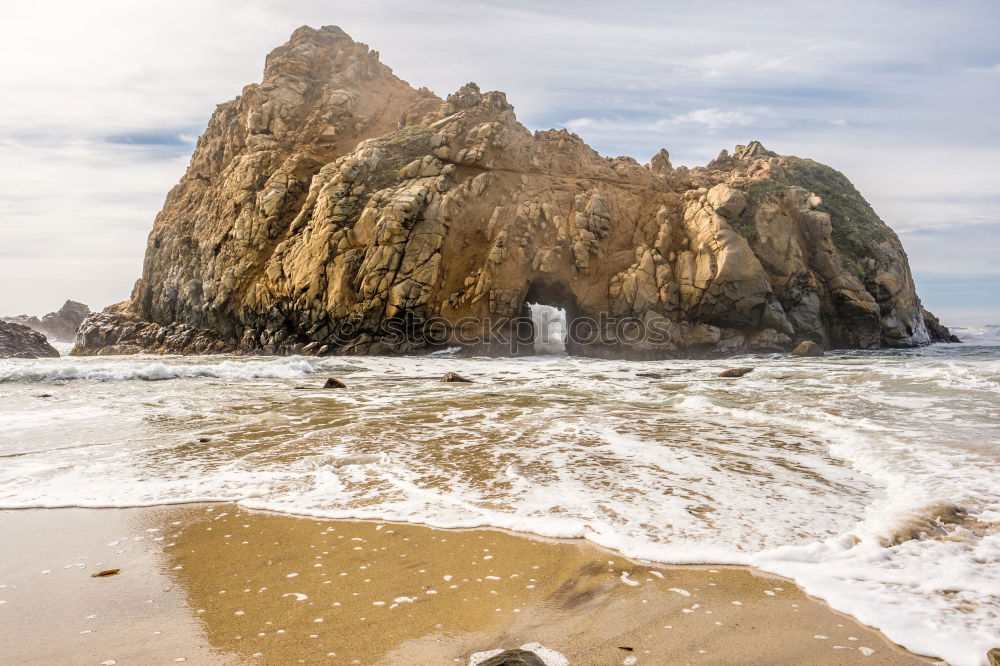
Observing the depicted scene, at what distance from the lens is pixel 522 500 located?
6.11 metres

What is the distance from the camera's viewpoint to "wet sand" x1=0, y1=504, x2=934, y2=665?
11.0 feet

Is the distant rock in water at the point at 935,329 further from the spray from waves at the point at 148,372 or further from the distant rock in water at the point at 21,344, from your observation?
the distant rock in water at the point at 21,344

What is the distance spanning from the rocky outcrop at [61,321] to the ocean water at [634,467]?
4824 cm

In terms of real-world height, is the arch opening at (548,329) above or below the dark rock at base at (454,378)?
above

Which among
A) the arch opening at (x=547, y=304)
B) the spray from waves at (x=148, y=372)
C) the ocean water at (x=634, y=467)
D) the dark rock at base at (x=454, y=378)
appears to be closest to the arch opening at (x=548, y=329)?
the arch opening at (x=547, y=304)

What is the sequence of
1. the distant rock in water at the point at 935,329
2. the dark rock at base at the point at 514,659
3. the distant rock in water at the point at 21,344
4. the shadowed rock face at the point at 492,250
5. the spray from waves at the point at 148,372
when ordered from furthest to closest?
1. the distant rock in water at the point at 935,329
2. the distant rock in water at the point at 21,344
3. the shadowed rock face at the point at 492,250
4. the spray from waves at the point at 148,372
5. the dark rock at base at the point at 514,659

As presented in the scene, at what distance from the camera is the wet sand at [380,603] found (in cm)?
335

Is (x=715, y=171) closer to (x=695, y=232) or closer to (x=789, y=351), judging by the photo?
(x=695, y=232)

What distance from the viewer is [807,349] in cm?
2594

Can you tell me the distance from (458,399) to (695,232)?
1976 centimetres

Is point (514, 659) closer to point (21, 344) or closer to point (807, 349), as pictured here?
point (807, 349)

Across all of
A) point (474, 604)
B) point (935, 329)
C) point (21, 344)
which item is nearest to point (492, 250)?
point (474, 604)

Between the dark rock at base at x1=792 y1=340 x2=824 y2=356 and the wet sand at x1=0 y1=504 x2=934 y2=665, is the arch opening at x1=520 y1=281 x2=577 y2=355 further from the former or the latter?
the wet sand at x1=0 y1=504 x2=934 y2=665

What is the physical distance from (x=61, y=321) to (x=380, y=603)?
2571 inches
